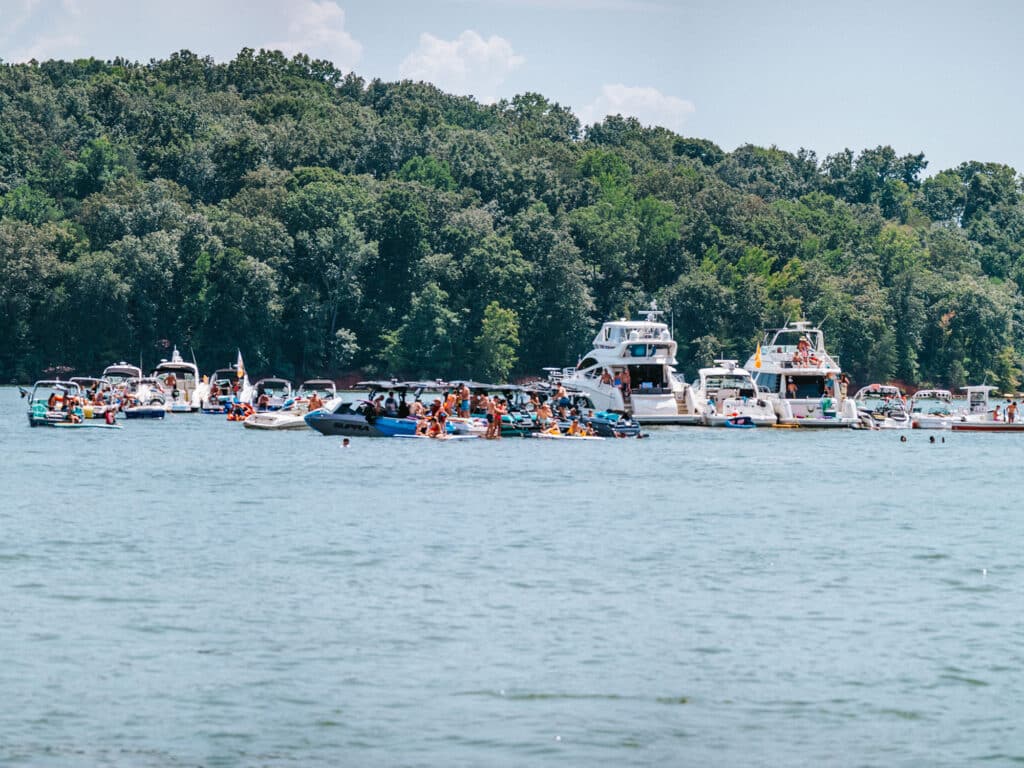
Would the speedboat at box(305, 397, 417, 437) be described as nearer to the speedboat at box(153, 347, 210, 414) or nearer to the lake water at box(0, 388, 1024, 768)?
the lake water at box(0, 388, 1024, 768)

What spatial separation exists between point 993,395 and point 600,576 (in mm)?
140741

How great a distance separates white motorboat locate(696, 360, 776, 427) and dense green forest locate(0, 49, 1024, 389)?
42.8 meters

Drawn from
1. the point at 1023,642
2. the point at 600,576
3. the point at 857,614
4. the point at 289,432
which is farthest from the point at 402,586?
the point at 289,432

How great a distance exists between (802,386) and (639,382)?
8.32 meters

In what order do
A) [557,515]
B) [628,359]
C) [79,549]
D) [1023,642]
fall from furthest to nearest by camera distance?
1. [628,359]
2. [557,515]
3. [79,549]
4. [1023,642]

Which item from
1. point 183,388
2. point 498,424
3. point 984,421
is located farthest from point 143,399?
point 984,421

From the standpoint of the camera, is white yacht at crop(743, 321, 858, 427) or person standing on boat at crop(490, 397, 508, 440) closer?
person standing on boat at crop(490, 397, 508, 440)

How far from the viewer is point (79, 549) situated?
125ft

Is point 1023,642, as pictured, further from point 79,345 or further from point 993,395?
point 993,395

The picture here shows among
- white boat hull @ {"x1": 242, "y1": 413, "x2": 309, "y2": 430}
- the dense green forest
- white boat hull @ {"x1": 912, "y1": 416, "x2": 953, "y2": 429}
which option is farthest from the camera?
the dense green forest

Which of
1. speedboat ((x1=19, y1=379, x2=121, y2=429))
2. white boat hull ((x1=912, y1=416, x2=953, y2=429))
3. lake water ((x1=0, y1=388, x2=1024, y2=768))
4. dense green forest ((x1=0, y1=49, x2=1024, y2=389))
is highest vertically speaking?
dense green forest ((x1=0, y1=49, x2=1024, y2=389))

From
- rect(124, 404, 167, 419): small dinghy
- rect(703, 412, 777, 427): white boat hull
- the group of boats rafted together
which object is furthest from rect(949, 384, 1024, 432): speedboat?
rect(124, 404, 167, 419): small dinghy

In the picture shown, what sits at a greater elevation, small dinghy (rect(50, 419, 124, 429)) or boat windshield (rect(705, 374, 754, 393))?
boat windshield (rect(705, 374, 754, 393))

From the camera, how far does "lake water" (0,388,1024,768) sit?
21750mm
